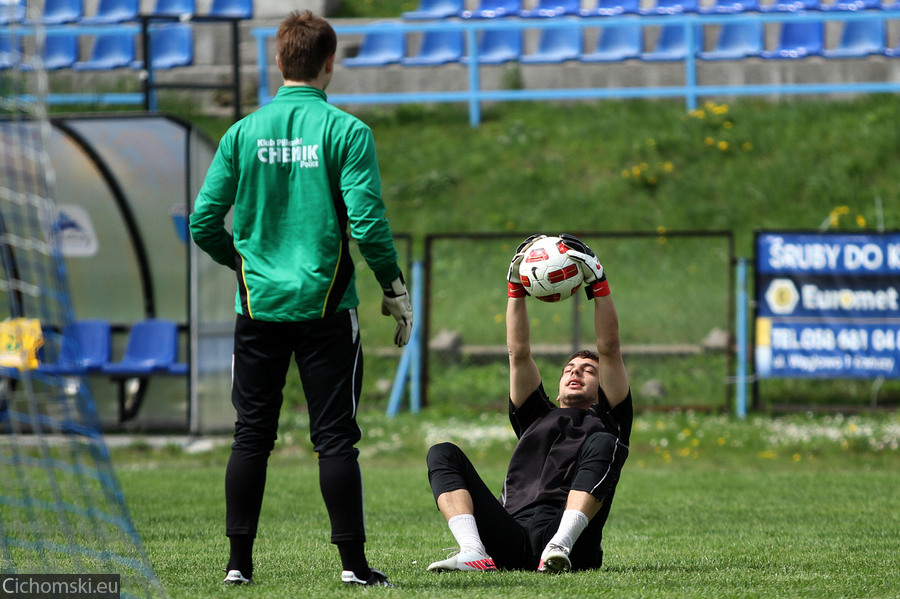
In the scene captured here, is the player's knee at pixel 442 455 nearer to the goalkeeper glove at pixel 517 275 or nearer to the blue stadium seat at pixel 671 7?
the goalkeeper glove at pixel 517 275

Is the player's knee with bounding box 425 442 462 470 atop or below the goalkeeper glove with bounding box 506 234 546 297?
below

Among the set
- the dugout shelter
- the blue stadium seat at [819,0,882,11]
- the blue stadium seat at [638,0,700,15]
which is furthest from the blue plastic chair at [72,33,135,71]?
the blue stadium seat at [819,0,882,11]

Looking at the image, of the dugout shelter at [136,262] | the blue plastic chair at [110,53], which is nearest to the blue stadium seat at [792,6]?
the dugout shelter at [136,262]

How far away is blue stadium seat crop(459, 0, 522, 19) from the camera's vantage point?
18.0 m

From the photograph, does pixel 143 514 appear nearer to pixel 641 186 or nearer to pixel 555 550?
pixel 555 550

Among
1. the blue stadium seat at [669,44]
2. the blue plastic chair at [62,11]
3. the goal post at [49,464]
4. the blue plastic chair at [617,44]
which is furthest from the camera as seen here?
the blue plastic chair at [62,11]

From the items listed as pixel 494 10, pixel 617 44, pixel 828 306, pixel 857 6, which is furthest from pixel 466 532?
pixel 494 10

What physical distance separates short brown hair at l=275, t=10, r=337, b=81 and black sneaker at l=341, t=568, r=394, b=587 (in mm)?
1989

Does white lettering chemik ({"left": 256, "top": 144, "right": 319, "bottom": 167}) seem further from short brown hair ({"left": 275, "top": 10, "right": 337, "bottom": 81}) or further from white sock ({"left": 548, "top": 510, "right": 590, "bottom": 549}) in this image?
white sock ({"left": 548, "top": 510, "right": 590, "bottom": 549})

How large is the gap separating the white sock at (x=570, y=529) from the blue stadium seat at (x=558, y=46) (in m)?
13.8

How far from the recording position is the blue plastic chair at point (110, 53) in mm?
18766

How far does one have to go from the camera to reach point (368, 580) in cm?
409

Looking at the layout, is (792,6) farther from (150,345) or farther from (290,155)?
(290,155)

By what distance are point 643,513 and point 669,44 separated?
38.6 ft
